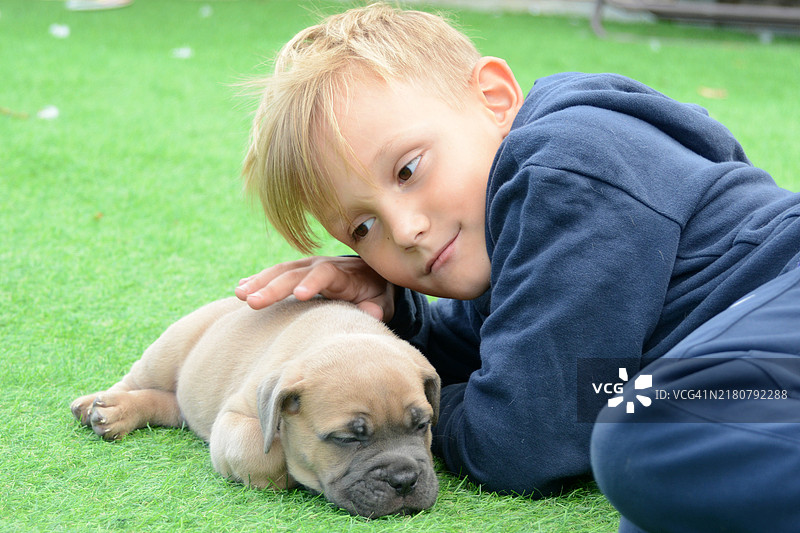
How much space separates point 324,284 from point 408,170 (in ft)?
1.73

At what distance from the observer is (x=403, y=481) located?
1.92m

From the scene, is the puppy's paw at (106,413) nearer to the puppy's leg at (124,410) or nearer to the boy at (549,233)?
the puppy's leg at (124,410)

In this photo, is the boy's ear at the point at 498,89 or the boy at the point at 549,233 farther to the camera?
the boy's ear at the point at 498,89

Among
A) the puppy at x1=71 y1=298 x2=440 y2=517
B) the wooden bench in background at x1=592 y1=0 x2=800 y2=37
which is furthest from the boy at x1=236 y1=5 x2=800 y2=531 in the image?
the wooden bench in background at x1=592 y1=0 x2=800 y2=37

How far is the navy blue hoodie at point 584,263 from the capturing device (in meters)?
1.91

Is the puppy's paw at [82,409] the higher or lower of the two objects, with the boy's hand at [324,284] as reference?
lower

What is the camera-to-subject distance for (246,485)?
209cm

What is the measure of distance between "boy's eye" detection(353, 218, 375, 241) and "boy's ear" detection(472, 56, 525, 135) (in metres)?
0.48

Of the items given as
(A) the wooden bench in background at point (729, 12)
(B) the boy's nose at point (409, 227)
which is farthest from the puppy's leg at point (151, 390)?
(A) the wooden bench in background at point (729, 12)

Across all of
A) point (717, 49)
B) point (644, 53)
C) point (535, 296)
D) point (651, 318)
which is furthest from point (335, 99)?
point (717, 49)

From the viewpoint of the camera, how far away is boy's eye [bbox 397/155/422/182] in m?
2.23

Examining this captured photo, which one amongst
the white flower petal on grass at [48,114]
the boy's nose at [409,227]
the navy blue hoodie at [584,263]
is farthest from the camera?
the white flower petal on grass at [48,114]

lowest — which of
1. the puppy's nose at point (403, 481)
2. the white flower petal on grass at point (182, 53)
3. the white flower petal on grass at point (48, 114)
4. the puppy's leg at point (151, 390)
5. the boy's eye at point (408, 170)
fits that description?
the white flower petal on grass at point (182, 53)

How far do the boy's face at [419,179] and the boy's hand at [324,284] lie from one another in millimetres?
318
